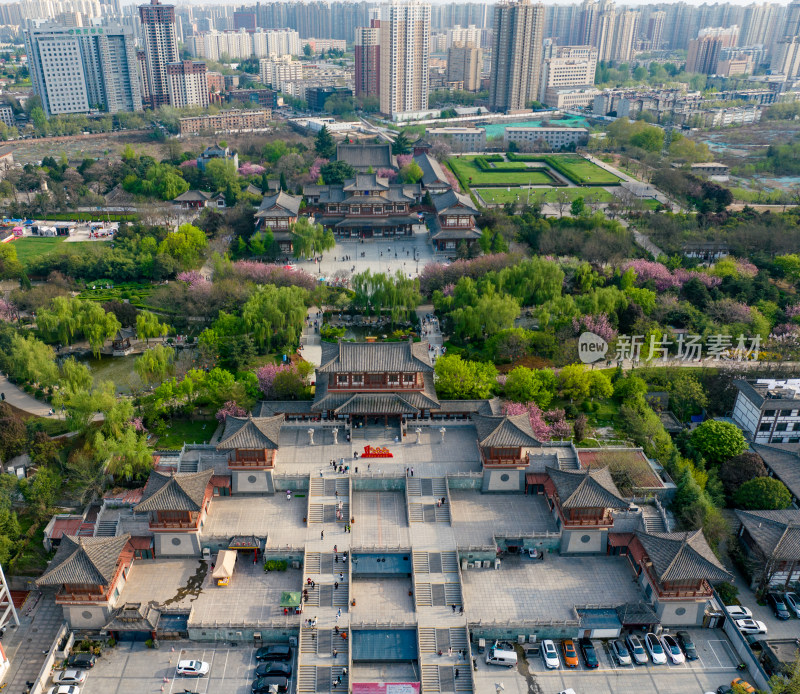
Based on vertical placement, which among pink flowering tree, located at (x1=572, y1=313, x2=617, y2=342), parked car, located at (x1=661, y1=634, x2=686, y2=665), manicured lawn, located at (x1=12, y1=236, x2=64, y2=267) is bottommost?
parked car, located at (x1=661, y1=634, x2=686, y2=665)

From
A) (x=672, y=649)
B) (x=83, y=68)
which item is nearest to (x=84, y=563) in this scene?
(x=672, y=649)

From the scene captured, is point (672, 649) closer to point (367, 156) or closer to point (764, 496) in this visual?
point (764, 496)

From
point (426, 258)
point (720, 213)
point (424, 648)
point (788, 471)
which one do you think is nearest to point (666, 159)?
point (720, 213)

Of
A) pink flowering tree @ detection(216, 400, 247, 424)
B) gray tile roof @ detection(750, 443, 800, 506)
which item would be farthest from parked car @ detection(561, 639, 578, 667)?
pink flowering tree @ detection(216, 400, 247, 424)

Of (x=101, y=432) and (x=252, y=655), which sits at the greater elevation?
(x=101, y=432)

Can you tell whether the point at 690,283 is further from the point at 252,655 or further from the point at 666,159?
the point at 666,159

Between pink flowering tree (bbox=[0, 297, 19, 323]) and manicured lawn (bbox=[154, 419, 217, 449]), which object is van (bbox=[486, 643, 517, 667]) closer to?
manicured lawn (bbox=[154, 419, 217, 449])
